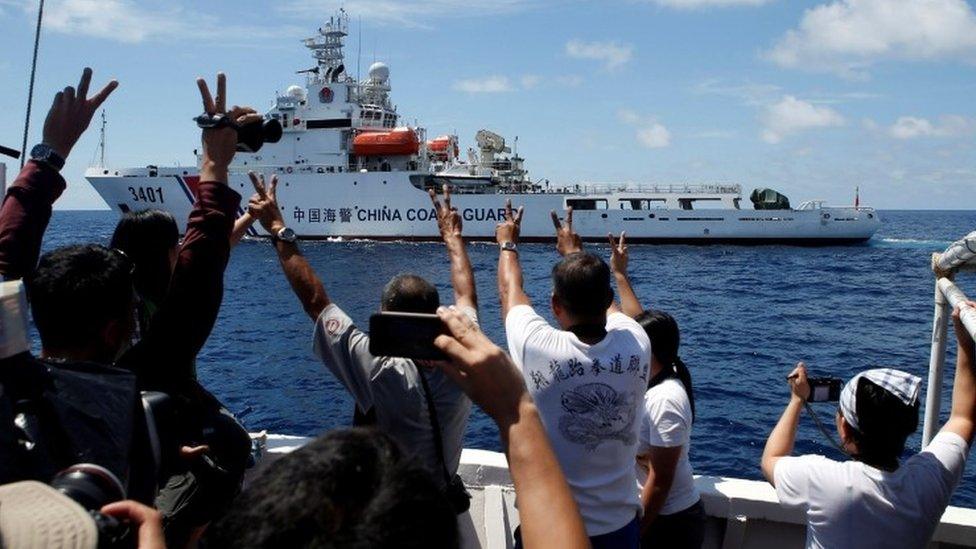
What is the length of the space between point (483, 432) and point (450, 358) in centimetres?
896

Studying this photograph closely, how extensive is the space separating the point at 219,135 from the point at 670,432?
1.76 m

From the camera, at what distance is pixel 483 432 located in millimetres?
10008

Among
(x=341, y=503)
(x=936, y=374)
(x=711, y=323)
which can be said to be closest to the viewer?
(x=341, y=503)

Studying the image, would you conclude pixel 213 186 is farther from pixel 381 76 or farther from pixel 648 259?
pixel 381 76

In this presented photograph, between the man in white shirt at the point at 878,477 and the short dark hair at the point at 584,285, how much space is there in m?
0.72

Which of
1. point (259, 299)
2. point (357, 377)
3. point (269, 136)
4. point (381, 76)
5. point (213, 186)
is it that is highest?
point (381, 76)

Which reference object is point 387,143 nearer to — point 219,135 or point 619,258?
point 619,258

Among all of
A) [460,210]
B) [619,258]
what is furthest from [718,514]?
[460,210]

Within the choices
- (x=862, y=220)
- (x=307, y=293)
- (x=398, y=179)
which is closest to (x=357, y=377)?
(x=307, y=293)

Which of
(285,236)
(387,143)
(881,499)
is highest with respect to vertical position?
(387,143)

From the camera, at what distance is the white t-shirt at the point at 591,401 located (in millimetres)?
2238

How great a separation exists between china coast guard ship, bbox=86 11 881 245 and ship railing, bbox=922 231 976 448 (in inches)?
1439

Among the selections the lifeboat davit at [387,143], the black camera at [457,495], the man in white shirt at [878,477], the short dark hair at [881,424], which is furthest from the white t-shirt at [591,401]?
the lifeboat davit at [387,143]

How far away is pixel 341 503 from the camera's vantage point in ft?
2.87
